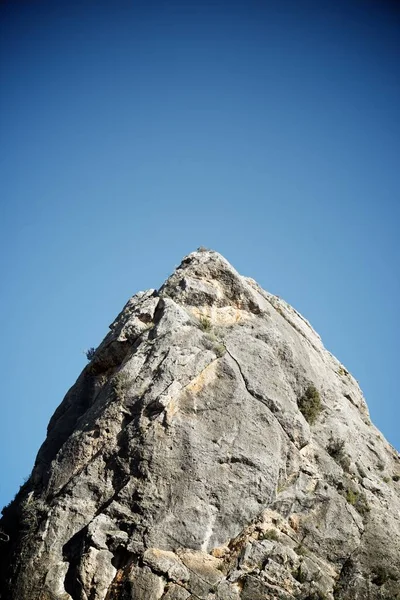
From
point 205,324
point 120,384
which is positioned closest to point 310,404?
point 205,324

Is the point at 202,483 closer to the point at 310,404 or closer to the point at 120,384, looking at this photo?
the point at 120,384

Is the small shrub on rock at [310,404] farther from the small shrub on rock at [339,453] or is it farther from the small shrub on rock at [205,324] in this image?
the small shrub on rock at [205,324]

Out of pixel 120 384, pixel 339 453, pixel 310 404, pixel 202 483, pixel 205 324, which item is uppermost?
pixel 205 324

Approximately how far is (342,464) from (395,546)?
12.5 feet

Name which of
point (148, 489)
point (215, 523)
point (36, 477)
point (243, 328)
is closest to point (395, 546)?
point (215, 523)

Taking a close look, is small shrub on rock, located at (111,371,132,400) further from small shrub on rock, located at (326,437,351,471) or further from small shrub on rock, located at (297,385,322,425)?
small shrub on rock, located at (326,437,351,471)

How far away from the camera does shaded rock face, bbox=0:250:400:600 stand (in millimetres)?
17453

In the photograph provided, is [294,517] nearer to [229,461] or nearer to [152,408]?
[229,461]

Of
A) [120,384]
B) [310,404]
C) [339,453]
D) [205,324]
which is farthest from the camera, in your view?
[205,324]

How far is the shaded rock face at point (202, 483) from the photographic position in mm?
17453

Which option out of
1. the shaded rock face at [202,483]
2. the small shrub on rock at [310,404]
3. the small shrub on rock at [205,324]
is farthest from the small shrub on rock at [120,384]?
the small shrub on rock at [310,404]

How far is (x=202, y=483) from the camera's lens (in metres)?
19.0

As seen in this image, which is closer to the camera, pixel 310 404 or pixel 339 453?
pixel 339 453

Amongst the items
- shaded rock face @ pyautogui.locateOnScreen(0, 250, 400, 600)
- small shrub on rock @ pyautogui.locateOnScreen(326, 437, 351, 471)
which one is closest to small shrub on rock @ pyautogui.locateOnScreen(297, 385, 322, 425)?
shaded rock face @ pyautogui.locateOnScreen(0, 250, 400, 600)
